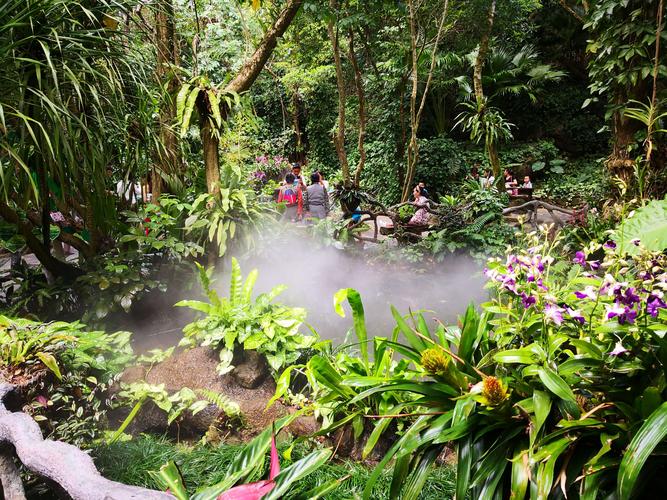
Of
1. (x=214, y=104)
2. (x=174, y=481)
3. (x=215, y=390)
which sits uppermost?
(x=214, y=104)

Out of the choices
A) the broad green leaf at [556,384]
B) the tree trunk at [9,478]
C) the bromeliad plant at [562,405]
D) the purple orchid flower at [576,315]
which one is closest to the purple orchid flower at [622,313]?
the bromeliad plant at [562,405]

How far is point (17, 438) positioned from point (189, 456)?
107 centimetres

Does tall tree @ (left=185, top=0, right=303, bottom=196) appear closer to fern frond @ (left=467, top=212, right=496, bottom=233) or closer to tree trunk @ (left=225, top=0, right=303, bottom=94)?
tree trunk @ (left=225, top=0, right=303, bottom=94)

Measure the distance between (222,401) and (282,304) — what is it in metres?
1.16

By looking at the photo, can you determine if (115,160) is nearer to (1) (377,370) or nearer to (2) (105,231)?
(2) (105,231)

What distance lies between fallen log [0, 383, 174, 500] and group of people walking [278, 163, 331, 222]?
4.75 meters

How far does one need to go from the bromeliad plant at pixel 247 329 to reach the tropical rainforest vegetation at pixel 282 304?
0.9 inches

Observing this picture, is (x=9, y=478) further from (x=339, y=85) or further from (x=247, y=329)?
(x=339, y=85)

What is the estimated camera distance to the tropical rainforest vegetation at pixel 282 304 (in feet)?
4.48

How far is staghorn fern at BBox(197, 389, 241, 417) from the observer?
8.89 feet

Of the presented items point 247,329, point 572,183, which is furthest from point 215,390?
point 572,183

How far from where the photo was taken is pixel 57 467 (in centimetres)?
127

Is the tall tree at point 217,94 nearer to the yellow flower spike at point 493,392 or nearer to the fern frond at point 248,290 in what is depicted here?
the fern frond at point 248,290

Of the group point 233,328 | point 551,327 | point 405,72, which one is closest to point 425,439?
point 551,327
